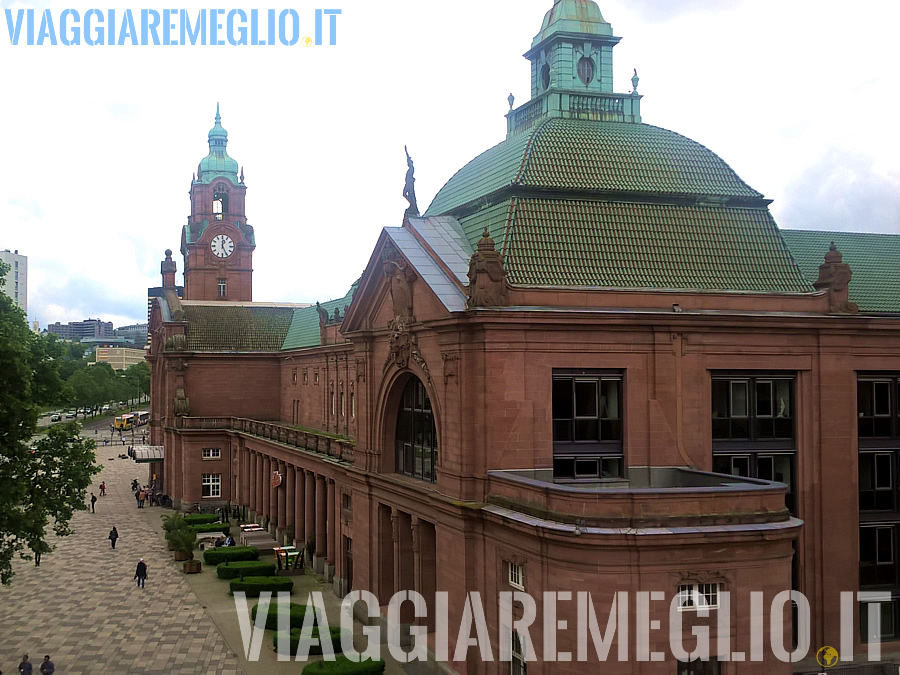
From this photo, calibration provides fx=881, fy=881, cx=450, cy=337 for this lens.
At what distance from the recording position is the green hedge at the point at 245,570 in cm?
5112

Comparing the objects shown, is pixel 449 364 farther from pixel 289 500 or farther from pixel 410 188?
pixel 289 500

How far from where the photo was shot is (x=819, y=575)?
3181 cm

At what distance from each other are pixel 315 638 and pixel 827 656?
2096cm

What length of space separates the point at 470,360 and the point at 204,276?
252 feet

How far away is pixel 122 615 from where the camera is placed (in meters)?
44.4

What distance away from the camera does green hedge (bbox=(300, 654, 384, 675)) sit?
32431mm

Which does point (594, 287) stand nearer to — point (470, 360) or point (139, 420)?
point (470, 360)

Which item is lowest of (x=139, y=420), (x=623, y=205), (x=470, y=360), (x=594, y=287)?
(x=139, y=420)

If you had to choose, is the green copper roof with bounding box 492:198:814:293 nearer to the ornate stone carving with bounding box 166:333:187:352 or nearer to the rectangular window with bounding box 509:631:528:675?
the rectangular window with bounding box 509:631:528:675

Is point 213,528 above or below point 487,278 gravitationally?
below

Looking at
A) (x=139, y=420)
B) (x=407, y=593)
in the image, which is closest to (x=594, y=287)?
(x=407, y=593)

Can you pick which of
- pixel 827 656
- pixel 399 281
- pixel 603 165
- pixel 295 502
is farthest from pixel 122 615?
pixel 827 656

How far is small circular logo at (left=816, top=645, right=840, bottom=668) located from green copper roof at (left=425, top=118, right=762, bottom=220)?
16799 mm

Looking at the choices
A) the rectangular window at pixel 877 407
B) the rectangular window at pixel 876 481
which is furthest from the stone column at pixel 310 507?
the rectangular window at pixel 877 407
